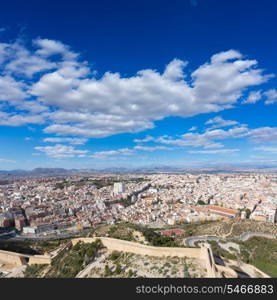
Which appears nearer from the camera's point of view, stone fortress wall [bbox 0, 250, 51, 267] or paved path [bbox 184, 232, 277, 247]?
stone fortress wall [bbox 0, 250, 51, 267]

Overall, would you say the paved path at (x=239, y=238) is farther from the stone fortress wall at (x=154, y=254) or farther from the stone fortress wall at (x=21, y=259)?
the stone fortress wall at (x=21, y=259)

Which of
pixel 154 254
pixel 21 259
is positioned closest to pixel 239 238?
pixel 154 254

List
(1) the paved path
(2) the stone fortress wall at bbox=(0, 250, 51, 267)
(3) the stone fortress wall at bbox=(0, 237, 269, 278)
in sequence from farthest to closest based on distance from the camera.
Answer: (1) the paved path
(2) the stone fortress wall at bbox=(0, 250, 51, 267)
(3) the stone fortress wall at bbox=(0, 237, 269, 278)

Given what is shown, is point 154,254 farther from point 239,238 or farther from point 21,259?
point 239,238

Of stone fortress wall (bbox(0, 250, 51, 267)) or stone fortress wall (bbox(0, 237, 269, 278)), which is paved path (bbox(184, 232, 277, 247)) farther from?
stone fortress wall (bbox(0, 250, 51, 267))

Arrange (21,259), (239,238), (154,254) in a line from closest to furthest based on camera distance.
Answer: (154,254) → (21,259) → (239,238)

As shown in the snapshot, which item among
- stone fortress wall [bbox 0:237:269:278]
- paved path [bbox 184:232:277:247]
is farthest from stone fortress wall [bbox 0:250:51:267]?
paved path [bbox 184:232:277:247]

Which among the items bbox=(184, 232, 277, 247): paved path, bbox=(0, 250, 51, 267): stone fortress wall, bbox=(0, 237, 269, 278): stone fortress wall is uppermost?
bbox=(0, 237, 269, 278): stone fortress wall

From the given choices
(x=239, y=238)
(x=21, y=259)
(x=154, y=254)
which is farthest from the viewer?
(x=239, y=238)

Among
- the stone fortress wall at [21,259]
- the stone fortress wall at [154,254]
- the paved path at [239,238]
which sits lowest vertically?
the paved path at [239,238]

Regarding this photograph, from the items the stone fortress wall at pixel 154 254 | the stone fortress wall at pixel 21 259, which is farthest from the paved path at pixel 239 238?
the stone fortress wall at pixel 21 259

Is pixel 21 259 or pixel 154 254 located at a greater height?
pixel 154 254
